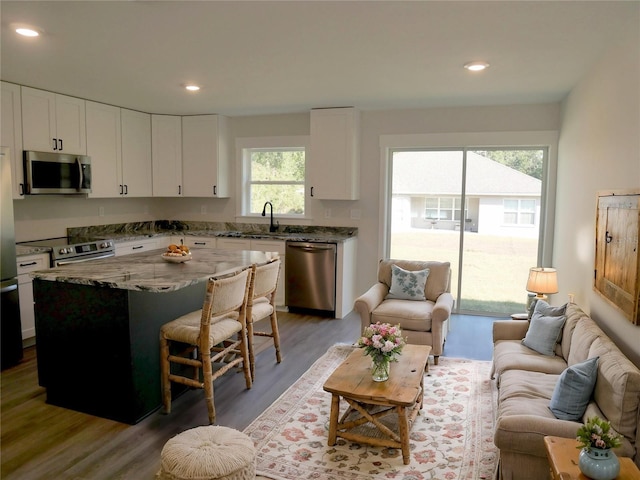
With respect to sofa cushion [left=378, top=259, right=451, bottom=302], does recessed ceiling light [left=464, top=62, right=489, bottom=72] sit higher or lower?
higher

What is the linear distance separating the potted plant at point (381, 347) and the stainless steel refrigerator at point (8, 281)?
2.99 metres

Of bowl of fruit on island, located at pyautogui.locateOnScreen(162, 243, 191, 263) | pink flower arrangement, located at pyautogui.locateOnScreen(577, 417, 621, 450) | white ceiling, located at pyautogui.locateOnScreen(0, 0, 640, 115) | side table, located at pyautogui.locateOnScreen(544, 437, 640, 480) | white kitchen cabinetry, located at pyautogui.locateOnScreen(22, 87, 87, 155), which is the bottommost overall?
side table, located at pyautogui.locateOnScreen(544, 437, 640, 480)

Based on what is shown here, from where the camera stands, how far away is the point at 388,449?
2781 mm

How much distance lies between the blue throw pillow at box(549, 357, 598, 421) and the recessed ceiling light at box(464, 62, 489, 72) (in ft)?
7.62

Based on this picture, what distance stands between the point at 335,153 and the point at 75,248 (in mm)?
3043

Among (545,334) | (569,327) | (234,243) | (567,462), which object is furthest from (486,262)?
(567,462)

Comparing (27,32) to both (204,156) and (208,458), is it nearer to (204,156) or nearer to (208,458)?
(208,458)

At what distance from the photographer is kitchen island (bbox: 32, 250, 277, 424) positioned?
2.94 metres

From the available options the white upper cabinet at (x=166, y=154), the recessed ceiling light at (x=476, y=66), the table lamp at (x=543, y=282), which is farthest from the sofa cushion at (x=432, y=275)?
the white upper cabinet at (x=166, y=154)

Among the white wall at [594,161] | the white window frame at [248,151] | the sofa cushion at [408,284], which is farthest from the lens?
the white window frame at [248,151]

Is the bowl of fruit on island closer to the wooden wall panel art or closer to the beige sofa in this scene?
the beige sofa

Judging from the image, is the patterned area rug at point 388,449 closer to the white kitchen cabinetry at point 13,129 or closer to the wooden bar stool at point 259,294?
the wooden bar stool at point 259,294

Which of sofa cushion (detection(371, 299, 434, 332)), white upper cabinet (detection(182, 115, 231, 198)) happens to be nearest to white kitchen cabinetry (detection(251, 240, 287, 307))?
white upper cabinet (detection(182, 115, 231, 198))

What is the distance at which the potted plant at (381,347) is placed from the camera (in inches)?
109
